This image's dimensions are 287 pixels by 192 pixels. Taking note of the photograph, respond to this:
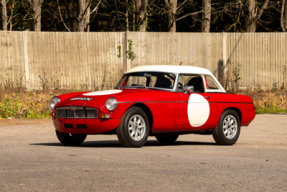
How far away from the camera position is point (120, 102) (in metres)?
8.33

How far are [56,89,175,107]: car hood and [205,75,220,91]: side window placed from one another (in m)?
1.19

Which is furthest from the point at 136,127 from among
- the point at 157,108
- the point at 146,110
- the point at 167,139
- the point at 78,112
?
the point at 167,139

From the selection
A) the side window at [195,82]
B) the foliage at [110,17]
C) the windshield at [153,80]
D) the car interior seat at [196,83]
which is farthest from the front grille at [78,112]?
the foliage at [110,17]

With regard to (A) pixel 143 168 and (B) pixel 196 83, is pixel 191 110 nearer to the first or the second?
(B) pixel 196 83

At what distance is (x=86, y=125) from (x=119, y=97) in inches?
29.5

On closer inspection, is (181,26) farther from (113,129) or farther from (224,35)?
(113,129)

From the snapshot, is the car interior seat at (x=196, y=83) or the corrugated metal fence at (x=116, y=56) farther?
the corrugated metal fence at (x=116, y=56)

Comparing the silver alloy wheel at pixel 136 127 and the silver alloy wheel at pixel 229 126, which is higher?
the silver alloy wheel at pixel 136 127

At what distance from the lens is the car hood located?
842 centimetres

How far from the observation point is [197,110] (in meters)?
9.58

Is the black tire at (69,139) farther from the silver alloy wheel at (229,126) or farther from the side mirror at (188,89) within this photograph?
the silver alloy wheel at (229,126)

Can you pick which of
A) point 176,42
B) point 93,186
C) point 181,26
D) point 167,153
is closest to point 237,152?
point 167,153

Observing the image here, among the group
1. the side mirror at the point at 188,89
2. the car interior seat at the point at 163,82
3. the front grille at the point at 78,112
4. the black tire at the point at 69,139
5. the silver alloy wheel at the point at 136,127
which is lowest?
the black tire at the point at 69,139

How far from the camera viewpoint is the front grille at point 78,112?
8.42 m
